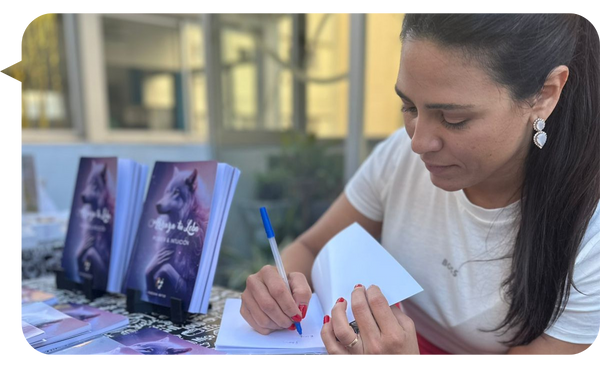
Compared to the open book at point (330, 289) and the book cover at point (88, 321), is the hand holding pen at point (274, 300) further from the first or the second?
the book cover at point (88, 321)

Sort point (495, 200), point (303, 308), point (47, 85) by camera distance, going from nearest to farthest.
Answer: point (303, 308), point (495, 200), point (47, 85)

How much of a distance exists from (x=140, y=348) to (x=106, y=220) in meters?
0.29

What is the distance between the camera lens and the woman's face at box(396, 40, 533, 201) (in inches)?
21.9

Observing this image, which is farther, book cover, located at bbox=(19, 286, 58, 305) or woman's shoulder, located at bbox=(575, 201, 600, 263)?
book cover, located at bbox=(19, 286, 58, 305)

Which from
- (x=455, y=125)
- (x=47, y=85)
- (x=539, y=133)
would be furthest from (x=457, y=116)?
(x=47, y=85)

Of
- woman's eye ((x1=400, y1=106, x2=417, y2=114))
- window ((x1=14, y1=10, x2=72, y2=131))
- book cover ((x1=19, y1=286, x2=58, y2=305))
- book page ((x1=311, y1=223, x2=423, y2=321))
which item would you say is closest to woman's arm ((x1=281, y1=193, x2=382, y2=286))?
book page ((x1=311, y1=223, x2=423, y2=321))

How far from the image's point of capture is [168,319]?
2.24 ft

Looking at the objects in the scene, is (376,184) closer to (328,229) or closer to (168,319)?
(328,229)

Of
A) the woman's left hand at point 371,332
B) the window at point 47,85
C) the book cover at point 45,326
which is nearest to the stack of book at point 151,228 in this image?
the book cover at point 45,326

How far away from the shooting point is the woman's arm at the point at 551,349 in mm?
604

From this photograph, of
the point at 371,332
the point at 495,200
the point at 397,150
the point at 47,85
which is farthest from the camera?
the point at 47,85

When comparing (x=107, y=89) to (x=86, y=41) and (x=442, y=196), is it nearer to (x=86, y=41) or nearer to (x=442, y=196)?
(x=86, y=41)

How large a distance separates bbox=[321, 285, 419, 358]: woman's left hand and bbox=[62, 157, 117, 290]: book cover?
49 cm

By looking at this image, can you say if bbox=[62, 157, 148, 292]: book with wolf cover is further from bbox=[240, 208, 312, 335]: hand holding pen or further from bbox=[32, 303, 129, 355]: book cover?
bbox=[240, 208, 312, 335]: hand holding pen
